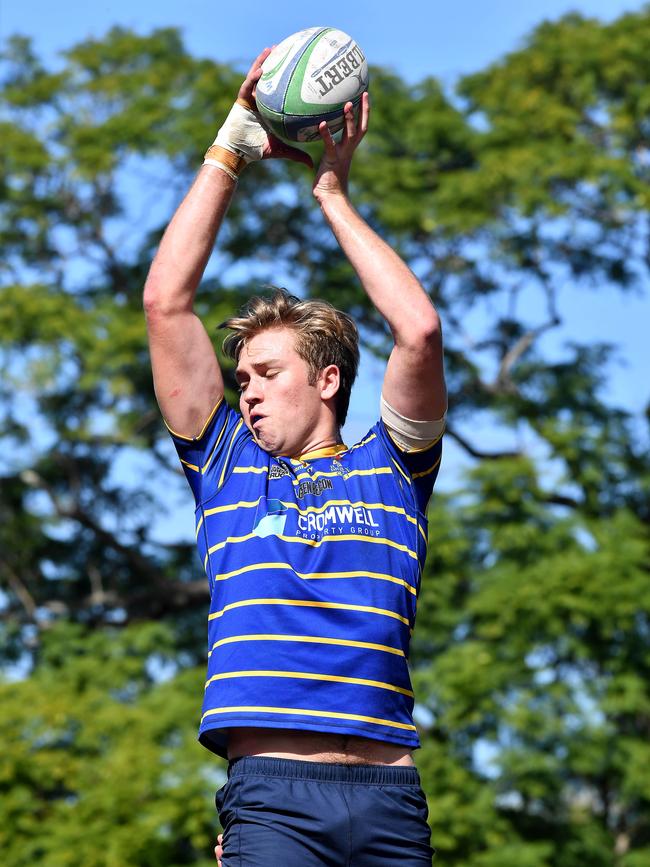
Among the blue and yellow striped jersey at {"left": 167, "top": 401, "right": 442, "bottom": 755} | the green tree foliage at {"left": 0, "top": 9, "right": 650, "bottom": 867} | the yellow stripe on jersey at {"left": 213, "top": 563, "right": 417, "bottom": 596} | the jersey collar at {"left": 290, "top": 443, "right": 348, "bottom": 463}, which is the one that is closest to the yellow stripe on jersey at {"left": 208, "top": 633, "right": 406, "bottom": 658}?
the blue and yellow striped jersey at {"left": 167, "top": 401, "right": 442, "bottom": 755}

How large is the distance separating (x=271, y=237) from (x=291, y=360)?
13062 mm

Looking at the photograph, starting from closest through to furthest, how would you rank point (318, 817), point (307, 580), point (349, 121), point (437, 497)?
1. point (318, 817)
2. point (307, 580)
3. point (349, 121)
4. point (437, 497)

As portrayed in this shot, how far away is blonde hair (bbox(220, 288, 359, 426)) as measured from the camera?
3012 mm

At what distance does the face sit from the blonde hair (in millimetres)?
20

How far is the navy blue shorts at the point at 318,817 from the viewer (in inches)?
98.0

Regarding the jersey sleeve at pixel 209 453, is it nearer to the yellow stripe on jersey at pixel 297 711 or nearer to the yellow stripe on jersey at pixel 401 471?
the yellow stripe on jersey at pixel 401 471

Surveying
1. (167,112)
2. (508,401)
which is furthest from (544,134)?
(167,112)

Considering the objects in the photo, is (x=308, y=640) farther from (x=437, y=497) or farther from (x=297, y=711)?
(x=437, y=497)

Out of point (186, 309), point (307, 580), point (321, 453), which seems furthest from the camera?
point (321, 453)

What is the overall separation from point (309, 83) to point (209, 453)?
1.12m

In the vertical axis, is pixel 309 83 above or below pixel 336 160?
above

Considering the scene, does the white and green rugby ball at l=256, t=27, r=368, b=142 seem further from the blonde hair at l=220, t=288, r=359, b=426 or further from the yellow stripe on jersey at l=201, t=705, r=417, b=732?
the yellow stripe on jersey at l=201, t=705, r=417, b=732

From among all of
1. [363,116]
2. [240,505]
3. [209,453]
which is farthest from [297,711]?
[363,116]

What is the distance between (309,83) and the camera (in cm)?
330
